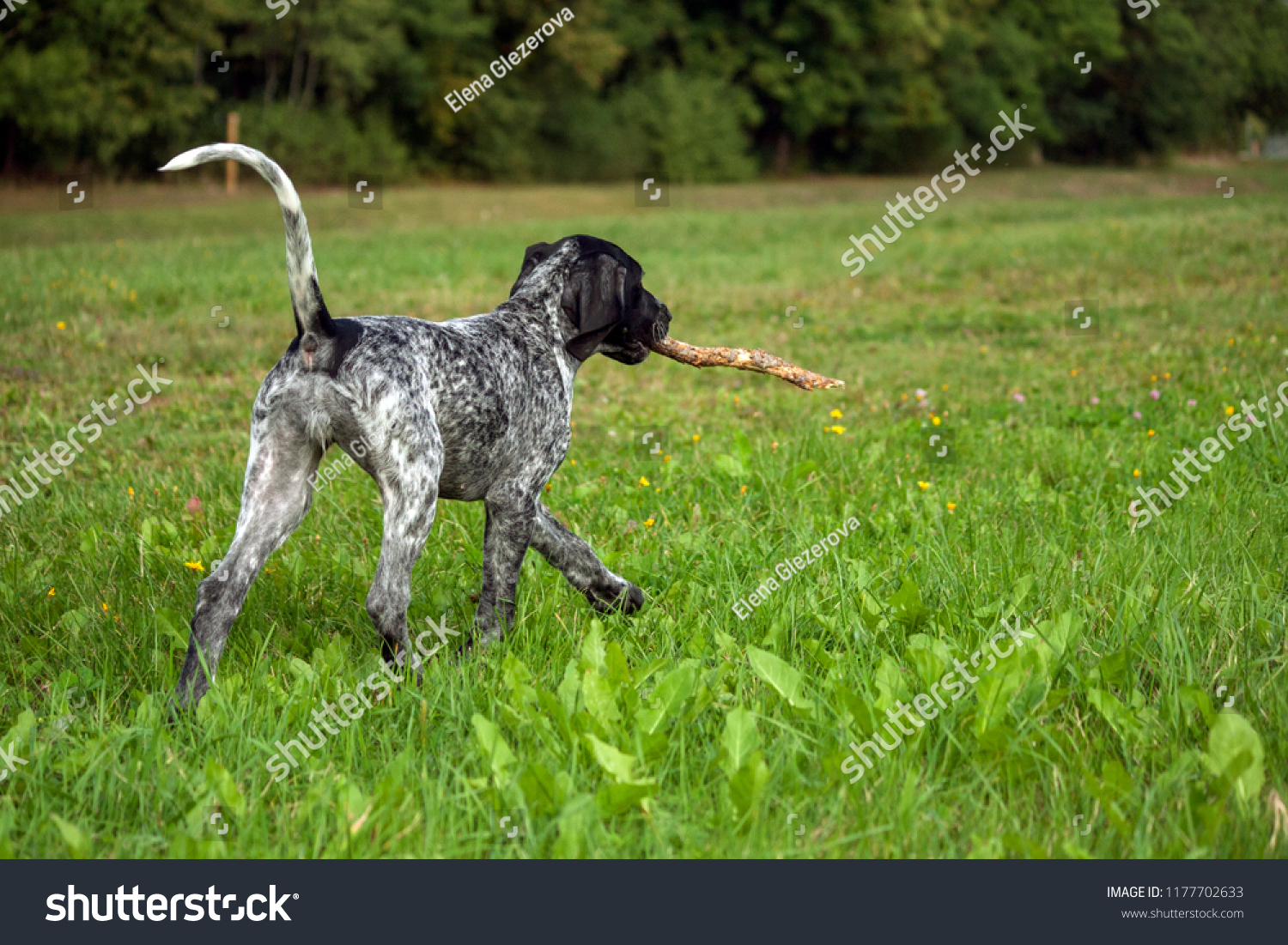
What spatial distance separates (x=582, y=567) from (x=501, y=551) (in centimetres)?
35

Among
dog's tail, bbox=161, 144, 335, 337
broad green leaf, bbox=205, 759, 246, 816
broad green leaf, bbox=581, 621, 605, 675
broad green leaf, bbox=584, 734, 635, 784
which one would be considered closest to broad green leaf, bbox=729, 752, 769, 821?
broad green leaf, bbox=584, 734, 635, 784

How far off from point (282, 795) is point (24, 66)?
3168 centimetres

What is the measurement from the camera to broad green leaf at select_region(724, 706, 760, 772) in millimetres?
2934

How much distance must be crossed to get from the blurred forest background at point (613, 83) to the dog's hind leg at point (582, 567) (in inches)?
1191

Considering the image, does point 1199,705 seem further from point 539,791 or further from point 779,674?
point 539,791

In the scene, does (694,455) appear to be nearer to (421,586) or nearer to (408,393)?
(421,586)

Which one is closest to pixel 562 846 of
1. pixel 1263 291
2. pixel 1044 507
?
pixel 1044 507

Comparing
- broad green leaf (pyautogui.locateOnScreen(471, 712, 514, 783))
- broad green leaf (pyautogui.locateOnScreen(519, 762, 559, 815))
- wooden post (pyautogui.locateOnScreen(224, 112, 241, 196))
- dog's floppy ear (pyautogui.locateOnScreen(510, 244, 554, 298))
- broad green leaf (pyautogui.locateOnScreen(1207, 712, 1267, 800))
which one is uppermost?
wooden post (pyautogui.locateOnScreen(224, 112, 241, 196))

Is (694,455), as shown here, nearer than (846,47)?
Yes

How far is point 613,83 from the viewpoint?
47.4 meters

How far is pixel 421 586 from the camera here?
4.61m

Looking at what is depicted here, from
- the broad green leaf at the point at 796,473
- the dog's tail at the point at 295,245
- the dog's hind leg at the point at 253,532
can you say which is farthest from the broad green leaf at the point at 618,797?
the broad green leaf at the point at 796,473

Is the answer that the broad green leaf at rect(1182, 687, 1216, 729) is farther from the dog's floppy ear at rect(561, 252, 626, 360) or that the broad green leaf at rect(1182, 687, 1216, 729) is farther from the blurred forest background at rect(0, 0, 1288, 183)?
the blurred forest background at rect(0, 0, 1288, 183)

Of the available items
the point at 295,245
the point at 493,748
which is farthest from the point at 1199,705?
the point at 295,245
